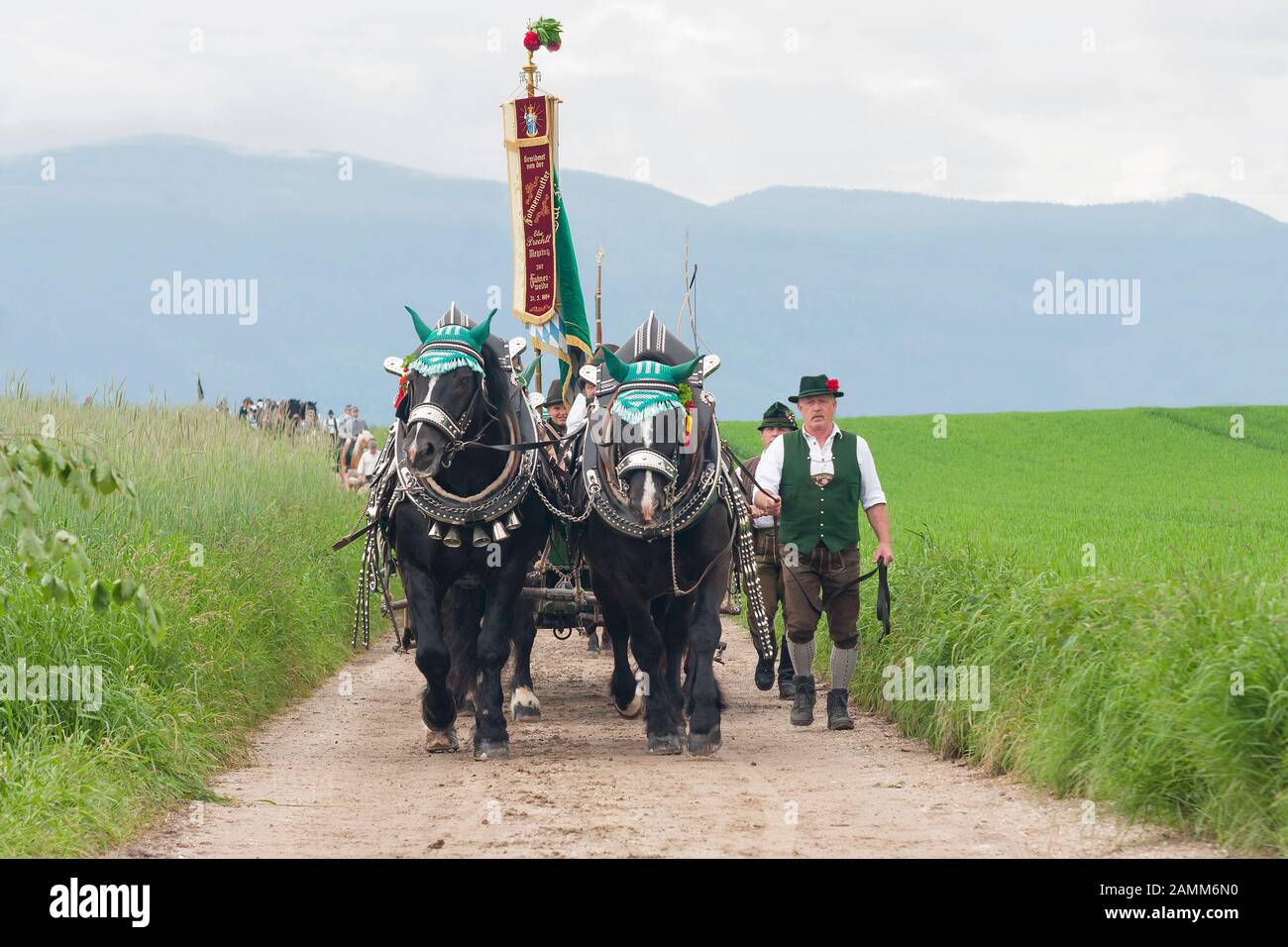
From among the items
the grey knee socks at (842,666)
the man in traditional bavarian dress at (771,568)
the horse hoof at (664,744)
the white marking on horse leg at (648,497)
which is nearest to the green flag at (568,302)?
the man in traditional bavarian dress at (771,568)

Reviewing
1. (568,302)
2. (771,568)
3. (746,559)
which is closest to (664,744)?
(746,559)

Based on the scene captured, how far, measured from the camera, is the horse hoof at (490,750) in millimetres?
7852

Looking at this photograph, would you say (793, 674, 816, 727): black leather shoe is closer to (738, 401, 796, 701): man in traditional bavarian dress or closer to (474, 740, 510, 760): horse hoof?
(738, 401, 796, 701): man in traditional bavarian dress

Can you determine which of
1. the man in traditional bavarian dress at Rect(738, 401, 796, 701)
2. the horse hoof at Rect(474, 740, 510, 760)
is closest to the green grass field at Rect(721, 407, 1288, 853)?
the man in traditional bavarian dress at Rect(738, 401, 796, 701)

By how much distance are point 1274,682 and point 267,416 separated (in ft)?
48.7

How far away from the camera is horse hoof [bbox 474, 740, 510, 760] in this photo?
785cm

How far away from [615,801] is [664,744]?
152 cm

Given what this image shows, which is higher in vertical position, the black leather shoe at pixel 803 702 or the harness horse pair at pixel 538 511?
the harness horse pair at pixel 538 511

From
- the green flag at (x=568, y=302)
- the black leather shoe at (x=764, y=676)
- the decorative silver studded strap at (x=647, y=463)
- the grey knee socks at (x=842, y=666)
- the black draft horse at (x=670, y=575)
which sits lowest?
the black leather shoe at (x=764, y=676)

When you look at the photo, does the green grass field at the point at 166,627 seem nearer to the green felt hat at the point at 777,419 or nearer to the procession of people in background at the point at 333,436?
the procession of people in background at the point at 333,436

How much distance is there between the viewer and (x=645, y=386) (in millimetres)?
7711

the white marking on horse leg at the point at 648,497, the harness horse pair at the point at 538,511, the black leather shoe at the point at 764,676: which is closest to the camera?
the white marking on horse leg at the point at 648,497

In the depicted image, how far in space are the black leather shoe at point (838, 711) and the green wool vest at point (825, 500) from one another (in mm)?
864
